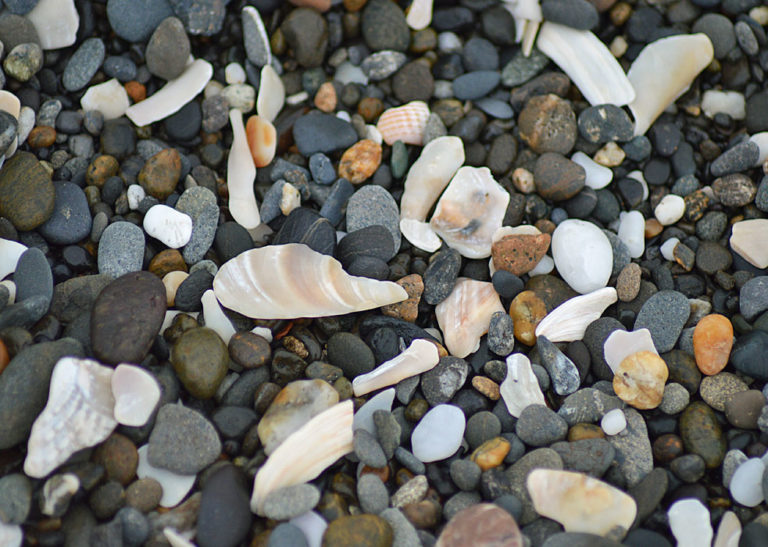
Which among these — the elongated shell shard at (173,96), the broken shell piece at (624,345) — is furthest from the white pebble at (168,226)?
the broken shell piece at (624,345)

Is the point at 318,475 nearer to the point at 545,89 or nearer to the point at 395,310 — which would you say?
the point at 395,310

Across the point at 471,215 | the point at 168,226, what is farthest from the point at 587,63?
the point at 168,226

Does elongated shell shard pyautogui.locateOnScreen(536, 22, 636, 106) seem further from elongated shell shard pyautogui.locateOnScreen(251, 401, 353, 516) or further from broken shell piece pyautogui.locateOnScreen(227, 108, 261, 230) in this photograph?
elongated shell shard pyautogui.locateOnScreen(251, 401, 353, 516)

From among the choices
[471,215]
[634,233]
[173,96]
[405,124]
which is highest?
[173,96]

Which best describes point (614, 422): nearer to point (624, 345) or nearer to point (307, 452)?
point (624, 345)

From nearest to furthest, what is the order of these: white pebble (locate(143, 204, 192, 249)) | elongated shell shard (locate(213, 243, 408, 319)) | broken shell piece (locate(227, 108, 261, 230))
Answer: elongated shell shard (locate(213, 243, 408, 319)) → white pebble (locate(143, 204, 192, 249)) → broken shell piece (locate(227, 108, 261, 230))

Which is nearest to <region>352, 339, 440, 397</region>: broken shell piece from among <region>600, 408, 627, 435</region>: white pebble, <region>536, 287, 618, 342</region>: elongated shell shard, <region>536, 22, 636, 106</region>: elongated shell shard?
<region>536, 287, 618, 342</region>: elongated shell shard

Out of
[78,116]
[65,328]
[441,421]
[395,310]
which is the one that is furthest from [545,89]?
[65,328]
